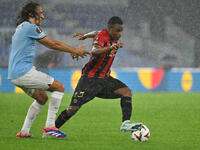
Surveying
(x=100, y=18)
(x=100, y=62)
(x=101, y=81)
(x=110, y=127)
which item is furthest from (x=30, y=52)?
(x=100, y=18)

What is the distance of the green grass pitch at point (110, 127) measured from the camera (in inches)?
250

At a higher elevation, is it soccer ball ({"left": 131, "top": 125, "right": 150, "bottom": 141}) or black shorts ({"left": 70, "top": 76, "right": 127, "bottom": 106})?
black shorts ({"left": 70, "top": 76, "right": 127, "bottom": 106})

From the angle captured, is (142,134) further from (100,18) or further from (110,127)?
(100,18)

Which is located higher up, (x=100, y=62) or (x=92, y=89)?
(x=100, y=62)

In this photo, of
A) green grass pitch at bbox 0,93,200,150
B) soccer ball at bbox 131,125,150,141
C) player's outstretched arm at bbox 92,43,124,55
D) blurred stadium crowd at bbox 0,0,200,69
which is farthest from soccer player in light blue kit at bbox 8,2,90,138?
blurred stadium crowd at bbox 0,0,200,69

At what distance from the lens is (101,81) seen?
23.4 feet

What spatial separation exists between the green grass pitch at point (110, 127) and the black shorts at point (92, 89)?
58 cm

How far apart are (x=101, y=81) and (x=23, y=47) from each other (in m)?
1.32

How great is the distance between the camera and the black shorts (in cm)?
699

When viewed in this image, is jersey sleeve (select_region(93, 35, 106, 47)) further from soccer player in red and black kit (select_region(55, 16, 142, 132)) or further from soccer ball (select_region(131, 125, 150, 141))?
soccer ball (select_region(131, 125, 150, 141))

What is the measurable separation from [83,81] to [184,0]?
17.6ft

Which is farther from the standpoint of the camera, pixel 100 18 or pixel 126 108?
pixel 100 18

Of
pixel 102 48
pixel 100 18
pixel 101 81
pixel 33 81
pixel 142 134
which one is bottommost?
pixel 142 134

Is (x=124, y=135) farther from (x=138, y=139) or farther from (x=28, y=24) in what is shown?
(x=28, y=24)
